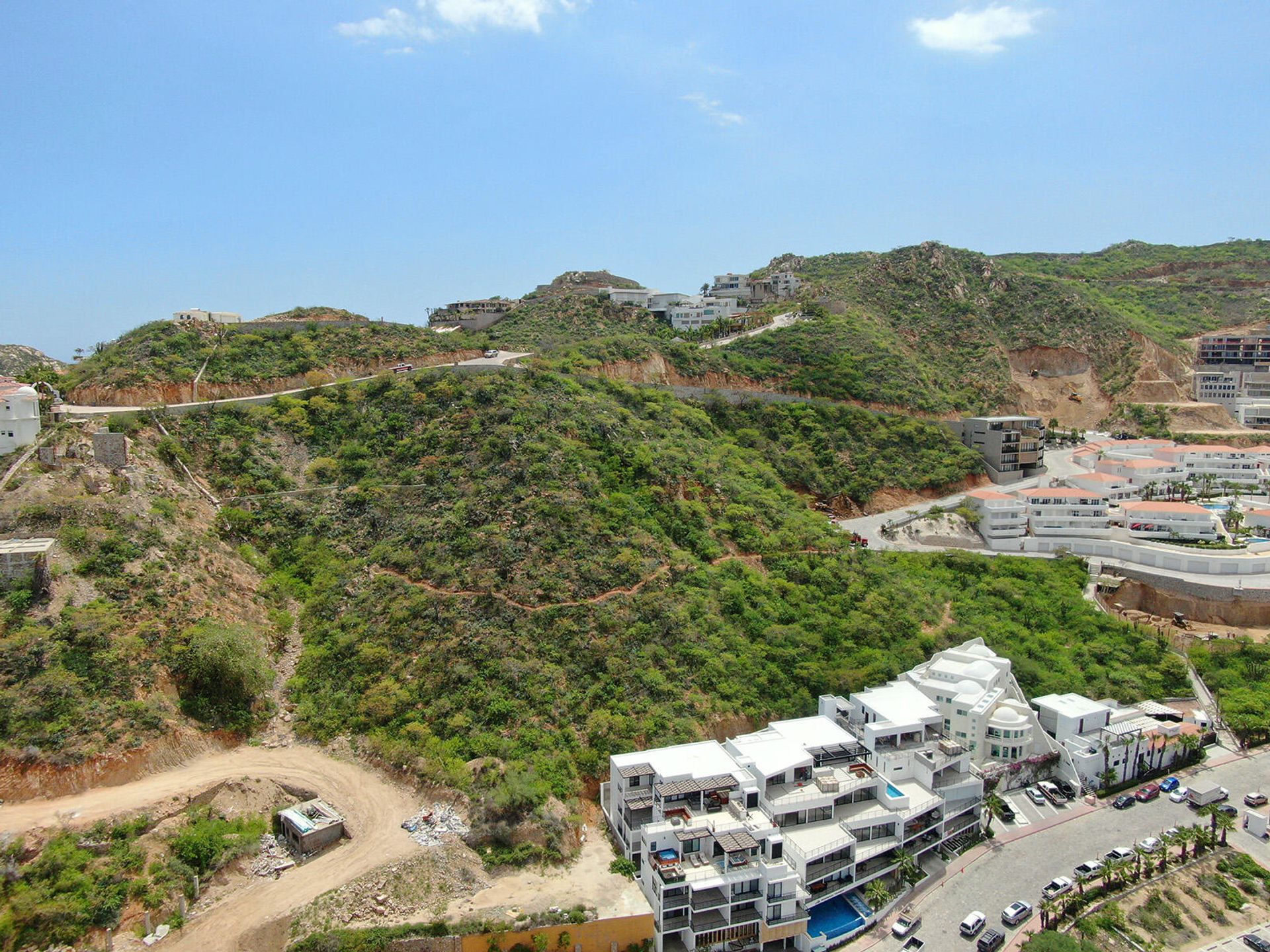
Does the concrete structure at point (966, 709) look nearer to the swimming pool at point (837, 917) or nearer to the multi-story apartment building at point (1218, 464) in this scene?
the swimming pool at point (837, 917)

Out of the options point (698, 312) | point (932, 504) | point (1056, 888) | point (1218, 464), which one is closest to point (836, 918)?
point (1056, 888)

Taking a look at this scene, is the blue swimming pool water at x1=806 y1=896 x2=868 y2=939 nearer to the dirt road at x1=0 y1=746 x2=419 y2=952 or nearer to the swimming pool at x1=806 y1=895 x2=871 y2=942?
the swimming pool at x1=806 y1=895 x2=871 y2=942

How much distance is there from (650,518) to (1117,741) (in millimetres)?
21123

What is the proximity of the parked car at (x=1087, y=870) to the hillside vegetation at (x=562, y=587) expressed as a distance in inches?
361

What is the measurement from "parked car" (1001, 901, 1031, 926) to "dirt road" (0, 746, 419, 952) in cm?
1830

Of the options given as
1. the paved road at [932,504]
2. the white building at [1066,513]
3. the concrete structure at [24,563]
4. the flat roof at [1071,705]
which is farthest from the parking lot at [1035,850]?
the concrete structure at [24,563]

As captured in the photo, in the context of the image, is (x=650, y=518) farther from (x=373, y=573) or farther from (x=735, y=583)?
(x=373, y=573)

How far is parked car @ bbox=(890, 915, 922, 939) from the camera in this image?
24609 millimetres

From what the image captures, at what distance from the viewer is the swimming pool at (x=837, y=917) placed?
959 inches

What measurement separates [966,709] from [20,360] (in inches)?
2753

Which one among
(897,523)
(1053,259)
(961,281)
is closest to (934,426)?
(897,523)

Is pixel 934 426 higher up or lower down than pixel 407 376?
lower down

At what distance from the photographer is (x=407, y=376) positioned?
150ft

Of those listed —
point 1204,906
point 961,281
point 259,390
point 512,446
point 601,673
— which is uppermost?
point 961,281
